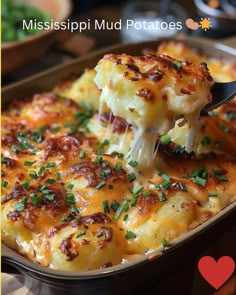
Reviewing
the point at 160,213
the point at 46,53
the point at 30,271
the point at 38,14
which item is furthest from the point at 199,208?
the point at 38,14

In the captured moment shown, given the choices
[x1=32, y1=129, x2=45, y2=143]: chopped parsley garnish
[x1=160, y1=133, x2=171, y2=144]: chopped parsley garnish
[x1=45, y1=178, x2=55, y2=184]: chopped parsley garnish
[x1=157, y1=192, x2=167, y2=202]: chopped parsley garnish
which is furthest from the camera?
[x1=32, y1=129, x2=45, y2=143]: chopped parsley garnish

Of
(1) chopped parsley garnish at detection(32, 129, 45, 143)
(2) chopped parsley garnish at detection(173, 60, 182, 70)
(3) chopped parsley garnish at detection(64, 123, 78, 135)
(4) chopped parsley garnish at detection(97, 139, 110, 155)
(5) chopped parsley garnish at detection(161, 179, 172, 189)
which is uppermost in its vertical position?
(2) chopped parsley garnish at detection(173, 60, 182, 70)

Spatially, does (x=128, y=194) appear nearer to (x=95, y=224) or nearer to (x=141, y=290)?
(x=95, y=224)

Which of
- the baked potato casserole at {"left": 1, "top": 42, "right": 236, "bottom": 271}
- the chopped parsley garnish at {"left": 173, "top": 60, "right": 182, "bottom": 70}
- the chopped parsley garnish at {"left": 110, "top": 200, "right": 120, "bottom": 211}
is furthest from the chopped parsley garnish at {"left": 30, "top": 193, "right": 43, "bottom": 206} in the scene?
the chopped parsley garnish at {"left": 173, "top": 60, "right": 182, "bottom": 70}

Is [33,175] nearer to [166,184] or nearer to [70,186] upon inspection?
[70,186]

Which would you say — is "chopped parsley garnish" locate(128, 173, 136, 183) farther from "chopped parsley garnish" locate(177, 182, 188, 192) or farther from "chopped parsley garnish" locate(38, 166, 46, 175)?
"chopped parsley garnish" locate(38, 166, 46, 175)

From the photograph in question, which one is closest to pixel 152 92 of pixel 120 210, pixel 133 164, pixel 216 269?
pixel 133 164

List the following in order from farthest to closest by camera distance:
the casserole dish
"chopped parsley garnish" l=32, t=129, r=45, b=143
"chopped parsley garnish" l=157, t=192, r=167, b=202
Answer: "chopped parsley garnish" l=32, t=129, r=45, b=143, "chopped parsley garnish" l=157, t=192, r=167, b=202, the casserole dish

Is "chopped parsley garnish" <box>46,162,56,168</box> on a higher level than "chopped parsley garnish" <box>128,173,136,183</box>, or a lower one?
lower
